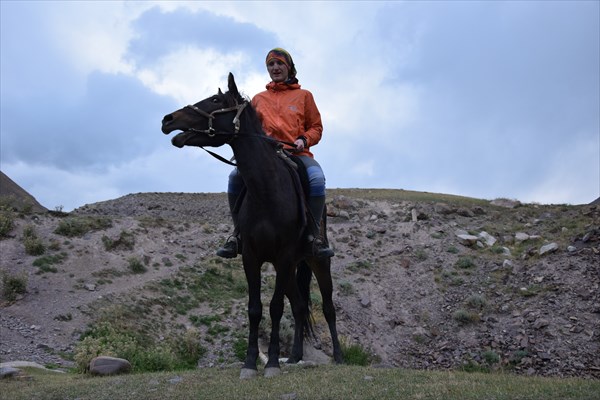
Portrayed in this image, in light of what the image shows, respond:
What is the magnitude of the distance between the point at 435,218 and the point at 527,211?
601 centimetres

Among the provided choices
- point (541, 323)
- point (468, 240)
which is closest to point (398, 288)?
point (468, 240)

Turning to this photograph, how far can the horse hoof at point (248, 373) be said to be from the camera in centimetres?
Answer: 793

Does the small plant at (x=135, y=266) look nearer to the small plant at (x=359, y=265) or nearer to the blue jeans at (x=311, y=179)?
the small plant at (x=359, y=265)

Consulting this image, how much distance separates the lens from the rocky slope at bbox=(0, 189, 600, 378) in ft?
52.3

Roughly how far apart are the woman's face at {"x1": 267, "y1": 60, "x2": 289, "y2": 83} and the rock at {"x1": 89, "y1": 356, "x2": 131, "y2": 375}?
5.91m

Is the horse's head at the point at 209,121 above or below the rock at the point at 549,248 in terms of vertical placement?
below

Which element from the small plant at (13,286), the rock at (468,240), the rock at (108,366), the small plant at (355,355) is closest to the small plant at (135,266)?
the small plant at (13,286)

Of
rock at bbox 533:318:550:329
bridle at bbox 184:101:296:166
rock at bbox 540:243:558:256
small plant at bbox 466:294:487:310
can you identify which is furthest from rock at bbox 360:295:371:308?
bridle at bbox 184:101:296:166

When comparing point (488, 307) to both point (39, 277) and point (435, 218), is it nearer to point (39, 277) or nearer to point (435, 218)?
point (435, 218)

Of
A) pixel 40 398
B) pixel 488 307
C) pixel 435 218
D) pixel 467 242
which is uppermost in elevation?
pixel 435 218

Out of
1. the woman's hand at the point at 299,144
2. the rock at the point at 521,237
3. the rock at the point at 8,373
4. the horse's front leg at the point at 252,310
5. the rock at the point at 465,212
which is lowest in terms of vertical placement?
the rock at the point at 8,373

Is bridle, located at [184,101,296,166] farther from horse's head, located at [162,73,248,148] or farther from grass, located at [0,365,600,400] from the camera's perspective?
grass, located at [0,365,600,400]

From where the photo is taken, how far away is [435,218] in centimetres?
→ 2903

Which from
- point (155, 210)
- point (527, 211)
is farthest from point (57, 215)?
point (527, 211)
